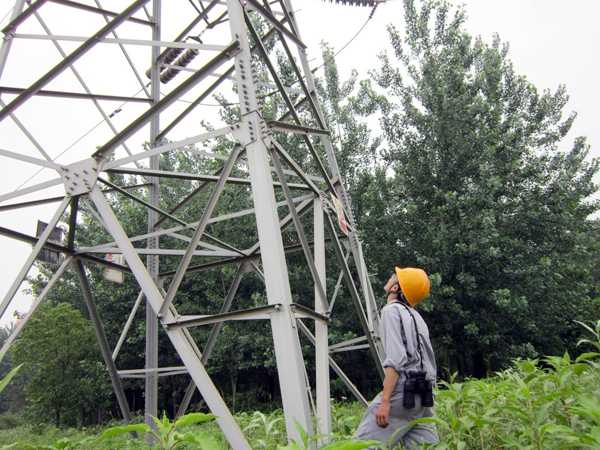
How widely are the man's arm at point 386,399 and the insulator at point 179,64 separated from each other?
627 centimetres

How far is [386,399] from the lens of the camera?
2910 mm

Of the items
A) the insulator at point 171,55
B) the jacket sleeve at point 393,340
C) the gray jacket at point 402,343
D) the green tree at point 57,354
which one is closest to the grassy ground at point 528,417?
the gray jacket at point 402,343

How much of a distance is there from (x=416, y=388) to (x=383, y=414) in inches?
10.3

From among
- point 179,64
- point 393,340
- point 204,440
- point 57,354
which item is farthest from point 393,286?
point 57,354

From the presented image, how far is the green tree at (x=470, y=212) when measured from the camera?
16.7 metres

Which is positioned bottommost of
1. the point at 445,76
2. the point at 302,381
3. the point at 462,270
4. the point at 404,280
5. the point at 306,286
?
the point at 302,381

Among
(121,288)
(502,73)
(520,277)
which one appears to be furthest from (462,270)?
(121,288)

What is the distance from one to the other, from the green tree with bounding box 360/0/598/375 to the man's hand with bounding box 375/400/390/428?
13.1m

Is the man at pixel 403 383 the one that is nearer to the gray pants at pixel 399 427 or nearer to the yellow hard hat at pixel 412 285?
the gray pants at pixel 399 427

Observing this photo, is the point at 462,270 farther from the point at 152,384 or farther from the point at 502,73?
the point at 152,384

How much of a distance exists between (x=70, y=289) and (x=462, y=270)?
21601 millimetres

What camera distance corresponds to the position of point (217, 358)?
69.1 ft

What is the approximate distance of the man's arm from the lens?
2.90 meters

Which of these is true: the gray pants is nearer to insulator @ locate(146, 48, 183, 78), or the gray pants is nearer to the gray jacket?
the gray jacket
